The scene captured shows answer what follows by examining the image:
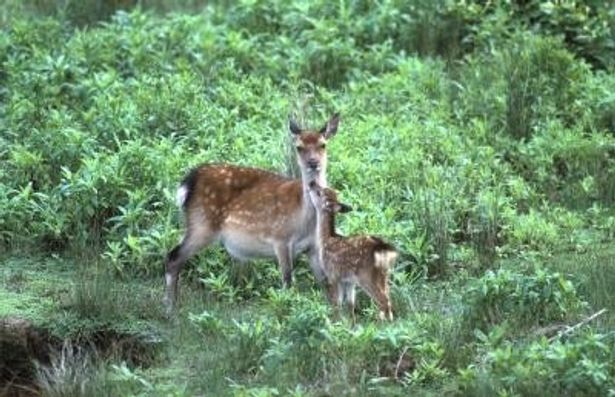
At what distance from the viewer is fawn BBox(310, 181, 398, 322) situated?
9820 millimetres

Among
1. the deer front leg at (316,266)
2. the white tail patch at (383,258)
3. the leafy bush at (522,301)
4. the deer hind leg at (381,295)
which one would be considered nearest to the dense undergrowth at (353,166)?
the leafy bush at (522,301)

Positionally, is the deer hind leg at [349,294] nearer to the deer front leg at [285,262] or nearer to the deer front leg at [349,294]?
the deer front leg at [349,294]

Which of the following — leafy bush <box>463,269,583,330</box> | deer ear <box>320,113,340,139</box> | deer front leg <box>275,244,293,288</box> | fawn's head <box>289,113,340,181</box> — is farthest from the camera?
deer ear <box>320,113,340,139</box>

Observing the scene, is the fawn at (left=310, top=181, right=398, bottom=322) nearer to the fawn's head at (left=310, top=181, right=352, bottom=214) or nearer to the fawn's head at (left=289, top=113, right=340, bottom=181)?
the fawn's head at (left=310, top=181, right=352, bottom=214)

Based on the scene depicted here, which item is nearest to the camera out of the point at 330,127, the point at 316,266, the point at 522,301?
the point at 522,301

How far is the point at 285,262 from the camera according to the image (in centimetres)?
1063

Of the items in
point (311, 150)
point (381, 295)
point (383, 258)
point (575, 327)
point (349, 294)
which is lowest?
point (349, 294)

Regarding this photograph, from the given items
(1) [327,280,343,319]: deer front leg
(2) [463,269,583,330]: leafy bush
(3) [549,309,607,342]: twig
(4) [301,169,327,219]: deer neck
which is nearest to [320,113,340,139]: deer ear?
(4) [301,169,327,219]: deer neck

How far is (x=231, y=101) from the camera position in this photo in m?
13.7

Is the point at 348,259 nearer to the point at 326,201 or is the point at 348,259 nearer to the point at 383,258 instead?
the point at 383,258

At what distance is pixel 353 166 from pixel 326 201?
1.89m

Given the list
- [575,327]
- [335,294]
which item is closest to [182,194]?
[335,294]

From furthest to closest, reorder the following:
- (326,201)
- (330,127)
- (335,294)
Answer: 1. (330,127)
2. (326,201)
3. (335,294)

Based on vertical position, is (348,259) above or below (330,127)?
below
